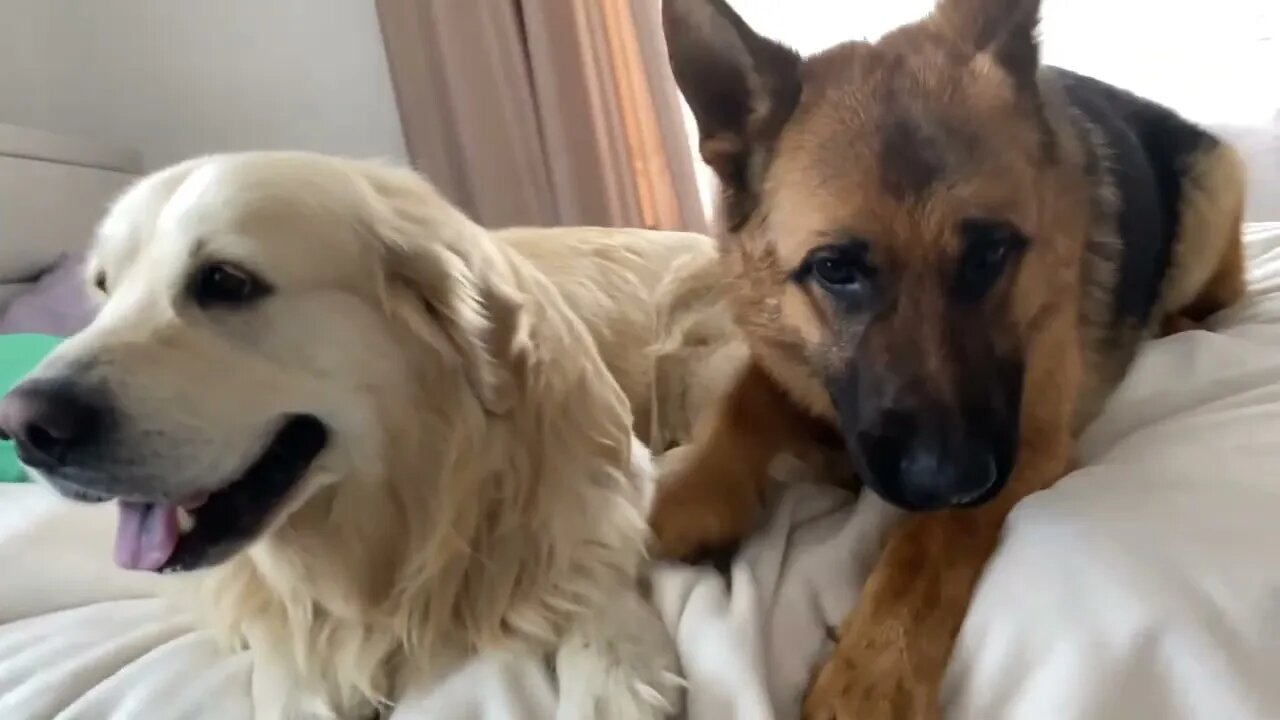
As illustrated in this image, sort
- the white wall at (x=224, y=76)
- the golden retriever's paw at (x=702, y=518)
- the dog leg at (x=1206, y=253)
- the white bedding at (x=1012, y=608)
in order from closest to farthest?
1. the white bedding at (x=1012, y=608)
2. the golden retriever's paw at (x=702, y=518)
3. the dog leg at (x=1206, y=253)
4. the white wall at (x=224, y=76)

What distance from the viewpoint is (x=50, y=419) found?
2.97 ft

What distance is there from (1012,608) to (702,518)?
1.19 ft

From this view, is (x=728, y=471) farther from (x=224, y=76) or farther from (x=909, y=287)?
(x=224, y=76)

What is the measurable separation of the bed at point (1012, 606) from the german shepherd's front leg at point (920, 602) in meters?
0.02

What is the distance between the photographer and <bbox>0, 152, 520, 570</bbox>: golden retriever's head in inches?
36.9

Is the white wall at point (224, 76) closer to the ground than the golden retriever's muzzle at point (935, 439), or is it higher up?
closer to the ground

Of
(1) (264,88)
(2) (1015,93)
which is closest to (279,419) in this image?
(2) (1015,93)

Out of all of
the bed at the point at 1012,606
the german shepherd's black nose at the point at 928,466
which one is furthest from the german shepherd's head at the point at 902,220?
the bed at the point at 1012,606

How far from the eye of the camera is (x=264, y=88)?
3301 mm

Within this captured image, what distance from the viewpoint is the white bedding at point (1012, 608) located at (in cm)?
83

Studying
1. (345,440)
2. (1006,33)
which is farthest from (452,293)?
(1006,33)

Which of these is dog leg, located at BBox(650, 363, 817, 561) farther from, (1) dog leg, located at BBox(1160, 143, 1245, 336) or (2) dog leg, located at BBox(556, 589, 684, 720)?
(1) dog leg, located at BBox(1160, 143, 1245, 336)

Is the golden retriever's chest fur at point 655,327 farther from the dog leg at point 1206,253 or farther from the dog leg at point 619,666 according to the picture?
the dog leg at point 1206,253

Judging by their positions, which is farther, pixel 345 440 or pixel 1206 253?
pixel 1206 253
